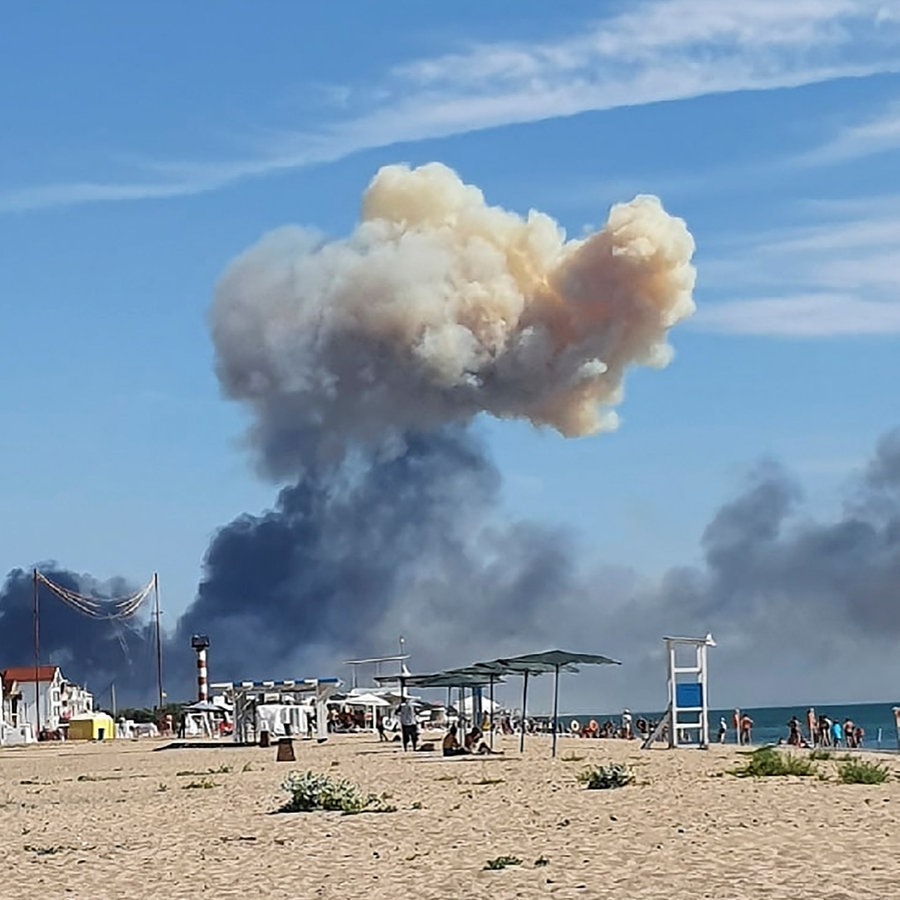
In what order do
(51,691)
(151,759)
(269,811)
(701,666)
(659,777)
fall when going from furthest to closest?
1. (51,691)
2. (151,759)
3. (701,666)
4. (659,777)
5. (269,811)

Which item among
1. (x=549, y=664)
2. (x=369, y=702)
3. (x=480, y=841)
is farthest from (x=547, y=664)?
(x=369, y=702)

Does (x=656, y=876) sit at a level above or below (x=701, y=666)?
below

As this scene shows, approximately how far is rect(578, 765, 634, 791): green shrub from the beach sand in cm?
29

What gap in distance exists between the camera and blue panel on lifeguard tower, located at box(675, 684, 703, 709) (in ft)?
145

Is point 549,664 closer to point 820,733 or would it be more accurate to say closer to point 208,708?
point 820,733

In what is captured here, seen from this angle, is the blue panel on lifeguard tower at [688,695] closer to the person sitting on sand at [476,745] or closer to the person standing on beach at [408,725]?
the person sitting on sand at [476,745]

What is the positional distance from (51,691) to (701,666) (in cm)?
8436

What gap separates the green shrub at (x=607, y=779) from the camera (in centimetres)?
2650

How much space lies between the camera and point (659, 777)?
2909 cm

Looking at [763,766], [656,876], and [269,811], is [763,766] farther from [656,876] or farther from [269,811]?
[656,876]

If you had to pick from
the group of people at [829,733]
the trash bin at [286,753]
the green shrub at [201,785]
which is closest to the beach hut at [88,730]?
the group of people at [829,733]

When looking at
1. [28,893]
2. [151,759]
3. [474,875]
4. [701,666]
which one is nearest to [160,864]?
[28,893]

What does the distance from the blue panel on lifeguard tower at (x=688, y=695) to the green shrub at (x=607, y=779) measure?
54.1 ft

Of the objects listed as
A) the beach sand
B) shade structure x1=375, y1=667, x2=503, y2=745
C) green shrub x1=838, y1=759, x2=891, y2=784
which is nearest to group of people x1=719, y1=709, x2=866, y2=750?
shade structure x1=375, y1=667, x2=503, y2=745
